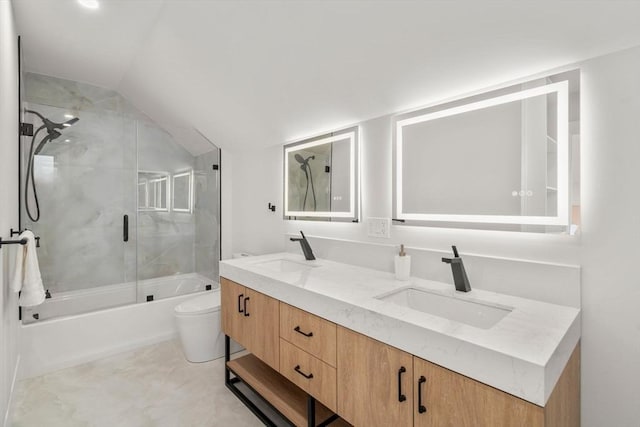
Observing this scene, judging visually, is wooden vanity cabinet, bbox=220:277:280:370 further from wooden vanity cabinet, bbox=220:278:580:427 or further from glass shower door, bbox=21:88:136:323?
glass shower door, bbox=21:88:136:323

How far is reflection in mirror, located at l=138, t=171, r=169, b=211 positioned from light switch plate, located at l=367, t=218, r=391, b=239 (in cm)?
228

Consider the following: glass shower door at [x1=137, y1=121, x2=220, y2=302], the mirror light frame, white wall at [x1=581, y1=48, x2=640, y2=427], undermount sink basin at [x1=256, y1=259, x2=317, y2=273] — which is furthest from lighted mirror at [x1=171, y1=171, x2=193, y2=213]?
white wall at [x1=581, y1=48, x2=640, y2=427]

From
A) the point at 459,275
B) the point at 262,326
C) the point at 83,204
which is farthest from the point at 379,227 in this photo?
the point at 83,204

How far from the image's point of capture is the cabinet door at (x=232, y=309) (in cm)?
187

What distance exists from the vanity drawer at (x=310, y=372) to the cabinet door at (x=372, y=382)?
0.05 m

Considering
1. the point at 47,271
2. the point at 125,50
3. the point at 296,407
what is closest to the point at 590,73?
the point at 296,407

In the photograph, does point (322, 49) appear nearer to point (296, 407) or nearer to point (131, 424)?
point (296, 407)

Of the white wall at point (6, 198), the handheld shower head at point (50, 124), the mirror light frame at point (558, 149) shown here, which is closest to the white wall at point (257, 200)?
the mirror light frame at point (558, 149)

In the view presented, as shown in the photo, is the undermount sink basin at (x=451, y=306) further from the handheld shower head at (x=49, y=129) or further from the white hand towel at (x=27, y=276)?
the handheld shower head at (x=49, y=129)

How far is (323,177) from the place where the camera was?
7.39 ft

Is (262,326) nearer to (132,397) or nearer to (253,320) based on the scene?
(253,320)

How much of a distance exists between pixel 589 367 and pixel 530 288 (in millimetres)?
329

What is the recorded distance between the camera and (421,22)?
124 centimetres

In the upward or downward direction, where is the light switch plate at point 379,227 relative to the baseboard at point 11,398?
upward
